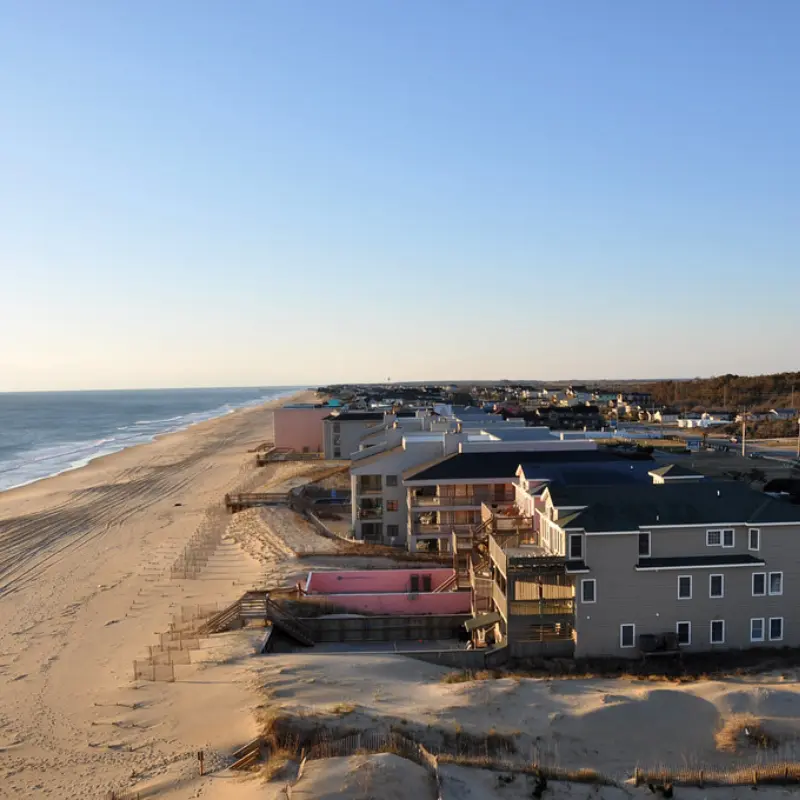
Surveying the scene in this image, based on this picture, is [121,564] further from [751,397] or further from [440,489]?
[751,397]

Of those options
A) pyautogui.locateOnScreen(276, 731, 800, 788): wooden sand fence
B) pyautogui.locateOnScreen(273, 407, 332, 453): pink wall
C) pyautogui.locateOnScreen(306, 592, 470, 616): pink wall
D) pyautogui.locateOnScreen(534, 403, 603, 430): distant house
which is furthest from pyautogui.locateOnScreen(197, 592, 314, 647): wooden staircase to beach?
pyautogui.locateOnScreen(534, 403, 603, 430): distant house

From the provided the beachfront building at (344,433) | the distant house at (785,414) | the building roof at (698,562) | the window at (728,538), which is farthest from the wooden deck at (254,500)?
the distant house at (785,414)

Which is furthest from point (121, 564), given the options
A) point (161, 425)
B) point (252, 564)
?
point (161, 425)

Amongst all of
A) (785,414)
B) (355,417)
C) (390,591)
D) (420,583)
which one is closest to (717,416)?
(785,414)

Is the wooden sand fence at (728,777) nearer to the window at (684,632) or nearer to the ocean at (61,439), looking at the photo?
the window at (684,632)

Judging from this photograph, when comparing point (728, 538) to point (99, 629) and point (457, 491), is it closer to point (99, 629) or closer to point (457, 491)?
point (457, 491)

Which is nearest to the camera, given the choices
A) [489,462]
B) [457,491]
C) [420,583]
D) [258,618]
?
[258,618]
